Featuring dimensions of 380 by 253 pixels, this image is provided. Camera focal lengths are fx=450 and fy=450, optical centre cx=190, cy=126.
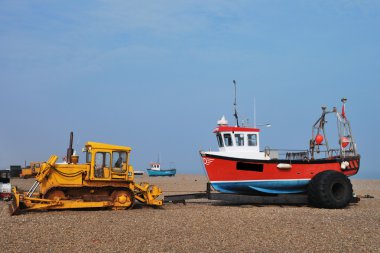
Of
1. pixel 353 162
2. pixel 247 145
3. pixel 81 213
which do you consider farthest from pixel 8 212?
pixel 353 162

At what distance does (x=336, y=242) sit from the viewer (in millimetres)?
10523

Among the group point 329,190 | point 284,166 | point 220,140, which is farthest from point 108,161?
point 329,190

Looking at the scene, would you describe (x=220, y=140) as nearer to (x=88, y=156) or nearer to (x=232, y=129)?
(x=232, y=129)

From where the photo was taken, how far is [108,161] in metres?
16.6

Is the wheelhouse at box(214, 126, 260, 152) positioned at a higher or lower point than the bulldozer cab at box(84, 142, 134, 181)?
higher

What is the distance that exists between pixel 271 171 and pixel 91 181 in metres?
7.41

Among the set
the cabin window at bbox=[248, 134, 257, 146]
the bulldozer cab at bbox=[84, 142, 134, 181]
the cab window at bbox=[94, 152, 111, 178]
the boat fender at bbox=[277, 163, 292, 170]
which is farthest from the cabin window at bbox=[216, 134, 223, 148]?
the cab window at bbox=[94, 152, 111, 178]

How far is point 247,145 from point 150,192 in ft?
17.3

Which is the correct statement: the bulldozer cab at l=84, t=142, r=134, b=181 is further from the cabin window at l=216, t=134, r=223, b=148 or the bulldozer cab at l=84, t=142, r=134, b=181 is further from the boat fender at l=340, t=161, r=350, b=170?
the boat fender at l=340, t=161, r=350, b=170

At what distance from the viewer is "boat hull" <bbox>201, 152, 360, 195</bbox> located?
18625 mm

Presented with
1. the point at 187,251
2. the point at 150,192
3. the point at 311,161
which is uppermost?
the point at 311,161

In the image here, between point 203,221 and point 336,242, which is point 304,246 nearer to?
point 336,242

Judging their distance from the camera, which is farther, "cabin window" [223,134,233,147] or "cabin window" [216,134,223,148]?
"cabin window" [216,134,223,148]

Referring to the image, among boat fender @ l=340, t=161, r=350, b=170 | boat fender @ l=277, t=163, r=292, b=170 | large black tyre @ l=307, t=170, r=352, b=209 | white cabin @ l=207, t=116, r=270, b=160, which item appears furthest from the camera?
white cabin @ l=207, t=116, r=270, b=160
